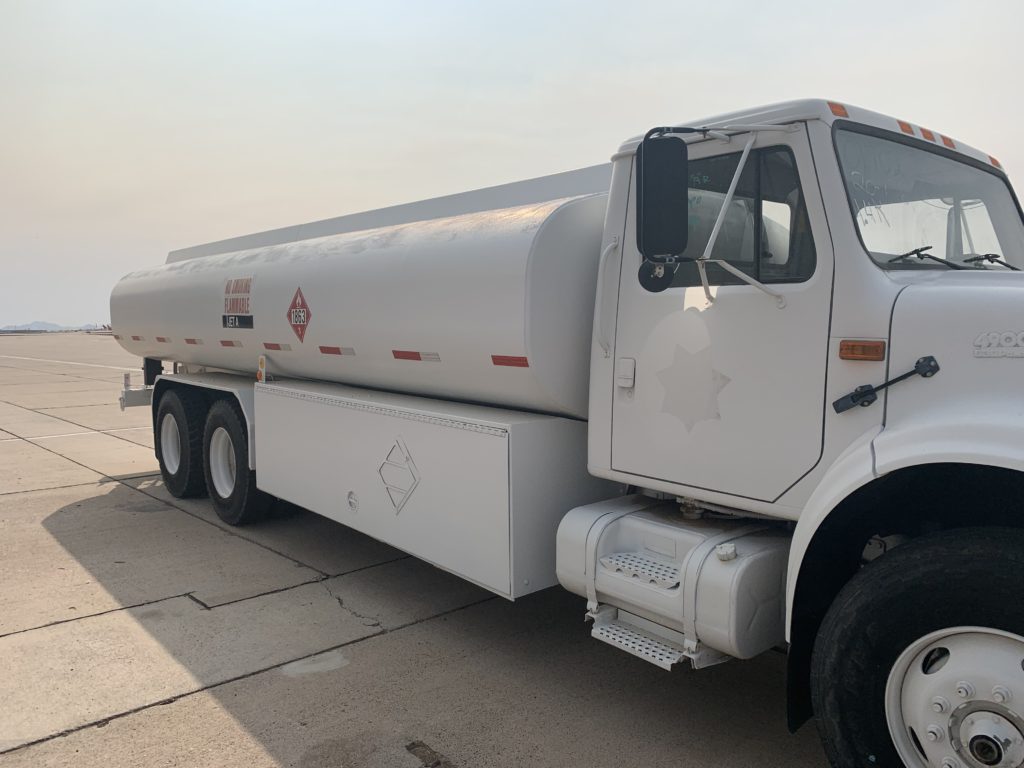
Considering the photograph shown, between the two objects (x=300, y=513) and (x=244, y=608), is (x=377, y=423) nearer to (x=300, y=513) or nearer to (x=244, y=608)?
(x=244, y=608)

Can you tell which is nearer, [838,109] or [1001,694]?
[1001,694]

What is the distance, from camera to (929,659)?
256 centimetres

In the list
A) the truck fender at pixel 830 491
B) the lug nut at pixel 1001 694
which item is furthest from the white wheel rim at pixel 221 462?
the lug nut at pixel 1001 694

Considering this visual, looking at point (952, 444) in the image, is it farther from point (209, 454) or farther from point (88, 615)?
point (209, 454)

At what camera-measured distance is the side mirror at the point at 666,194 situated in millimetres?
2982

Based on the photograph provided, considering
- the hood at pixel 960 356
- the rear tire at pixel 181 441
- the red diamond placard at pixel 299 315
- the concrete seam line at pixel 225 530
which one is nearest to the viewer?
the hood at pixel 960 356

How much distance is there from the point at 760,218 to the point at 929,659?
164 centimetres

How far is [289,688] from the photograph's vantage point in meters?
3.97

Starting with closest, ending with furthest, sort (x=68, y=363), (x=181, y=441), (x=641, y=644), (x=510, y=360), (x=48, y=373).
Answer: (x=641, y=644) → (x=510, y=360) → (x=181, y=441) → (x=48, y=373) → (x=68, y=363)

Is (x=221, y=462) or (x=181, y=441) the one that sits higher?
(x=181, y=441)

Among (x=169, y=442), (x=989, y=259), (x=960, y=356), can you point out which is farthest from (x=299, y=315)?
(x=960, y=356)

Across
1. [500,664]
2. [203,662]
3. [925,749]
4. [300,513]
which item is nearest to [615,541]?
[500,664]

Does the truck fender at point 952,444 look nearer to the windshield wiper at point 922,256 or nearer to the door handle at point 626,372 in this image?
the windshield wiper at point 922,256

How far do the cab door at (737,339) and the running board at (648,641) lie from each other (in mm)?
626
